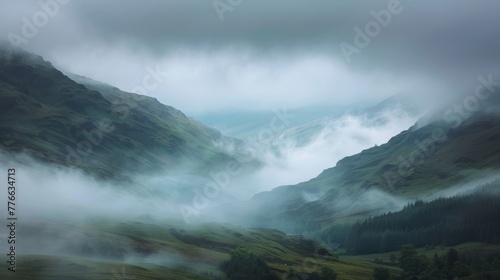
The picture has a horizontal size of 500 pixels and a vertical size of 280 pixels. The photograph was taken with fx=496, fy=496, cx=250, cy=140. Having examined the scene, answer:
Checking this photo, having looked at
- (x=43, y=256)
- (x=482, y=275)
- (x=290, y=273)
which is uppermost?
(x=43, y=256)

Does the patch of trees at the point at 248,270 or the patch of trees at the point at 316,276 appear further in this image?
the patch of trees at the point at 316,276

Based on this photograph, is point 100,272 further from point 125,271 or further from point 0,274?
point 0,274

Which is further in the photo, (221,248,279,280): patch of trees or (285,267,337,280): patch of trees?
(285,267,337,280): patch of trees

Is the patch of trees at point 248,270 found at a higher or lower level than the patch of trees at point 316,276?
higher

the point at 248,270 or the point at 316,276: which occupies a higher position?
the point at 248,270

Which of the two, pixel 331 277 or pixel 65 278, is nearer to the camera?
pixel 65 278

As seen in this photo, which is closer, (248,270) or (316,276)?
(248,270)

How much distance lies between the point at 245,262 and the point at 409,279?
64.4 meters

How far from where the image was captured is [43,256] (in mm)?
186625

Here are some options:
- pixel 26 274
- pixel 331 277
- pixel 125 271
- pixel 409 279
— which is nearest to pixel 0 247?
pixel 26 274

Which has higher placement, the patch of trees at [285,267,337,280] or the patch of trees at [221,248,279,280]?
the patch of trees at [221,248,279,280]

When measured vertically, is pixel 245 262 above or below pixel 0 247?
below

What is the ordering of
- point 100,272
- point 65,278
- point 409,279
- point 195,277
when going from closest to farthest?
point 65,278 → point 100,272 → point 195,277 → point 409,279

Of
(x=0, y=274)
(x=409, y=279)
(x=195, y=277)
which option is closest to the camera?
(x=0, y=274)
